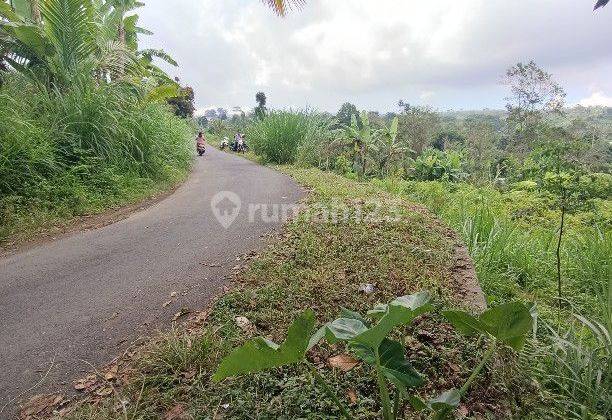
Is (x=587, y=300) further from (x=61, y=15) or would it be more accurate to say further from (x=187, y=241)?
(x=61, y=15)

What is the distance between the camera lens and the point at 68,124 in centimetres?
627

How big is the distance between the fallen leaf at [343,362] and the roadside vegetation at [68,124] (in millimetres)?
4566

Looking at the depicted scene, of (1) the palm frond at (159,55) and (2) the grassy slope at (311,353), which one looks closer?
(2) the grassy slope at (311,353)

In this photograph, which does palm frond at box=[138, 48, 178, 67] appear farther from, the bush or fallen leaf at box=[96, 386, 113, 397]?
fallen leaf at box=[96, 386, 113, 397]

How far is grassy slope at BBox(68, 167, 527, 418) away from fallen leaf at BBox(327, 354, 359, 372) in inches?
1.7

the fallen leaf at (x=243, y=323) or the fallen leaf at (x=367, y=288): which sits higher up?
the fallen leaf at (x=367, y=288)

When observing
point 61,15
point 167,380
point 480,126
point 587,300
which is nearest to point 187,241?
point 167,380

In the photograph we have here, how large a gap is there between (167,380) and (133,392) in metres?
0.18

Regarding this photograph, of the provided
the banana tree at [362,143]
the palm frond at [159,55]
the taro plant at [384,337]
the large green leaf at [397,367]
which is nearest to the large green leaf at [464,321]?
the taro plant at [384,337]

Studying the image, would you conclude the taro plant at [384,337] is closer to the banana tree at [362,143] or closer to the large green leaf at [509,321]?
the large green leaf at [509,321]

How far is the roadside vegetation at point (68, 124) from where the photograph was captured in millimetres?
5359

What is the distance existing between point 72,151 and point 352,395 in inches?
245

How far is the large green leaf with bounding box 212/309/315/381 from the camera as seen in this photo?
1.30 m

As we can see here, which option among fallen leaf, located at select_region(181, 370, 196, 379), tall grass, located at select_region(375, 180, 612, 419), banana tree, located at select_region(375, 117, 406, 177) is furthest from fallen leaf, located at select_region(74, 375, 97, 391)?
banana tree, located at select_region(375, 117, 406, 177)
